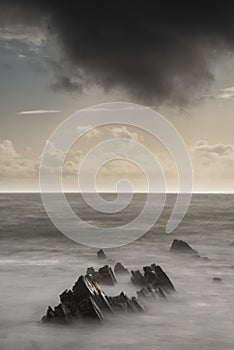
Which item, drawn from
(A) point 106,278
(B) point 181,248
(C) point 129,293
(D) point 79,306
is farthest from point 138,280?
(B) point 181,248

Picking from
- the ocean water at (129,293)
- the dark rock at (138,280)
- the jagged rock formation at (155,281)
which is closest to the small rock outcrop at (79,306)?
the ocean water at (129,293)

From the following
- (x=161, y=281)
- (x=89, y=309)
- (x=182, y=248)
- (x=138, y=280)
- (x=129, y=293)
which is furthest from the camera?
(x=182, y=248)

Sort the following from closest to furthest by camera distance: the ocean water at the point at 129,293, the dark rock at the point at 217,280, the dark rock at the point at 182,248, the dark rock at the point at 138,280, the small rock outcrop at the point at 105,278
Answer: the ocean water at the point at 129,293
the dark rock at the point at 138,280
the small rock outcrop at the point at 105,278
the dark rock at the point at 217,280
the dark rock at the point at 182,248

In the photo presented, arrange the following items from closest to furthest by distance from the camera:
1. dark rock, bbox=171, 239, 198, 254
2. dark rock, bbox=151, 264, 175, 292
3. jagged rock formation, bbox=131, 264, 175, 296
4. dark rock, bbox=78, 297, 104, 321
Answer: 1. dark rock, bbox=78, 297, 104, 321
2. jagged rock formation, bbox=131, 264, 175, 296
3. dark rock, bbox=151, 264, 175, 292
4. dark rock, bbox=171, 239, 198, 254

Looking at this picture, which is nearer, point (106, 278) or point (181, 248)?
point (106, 278)

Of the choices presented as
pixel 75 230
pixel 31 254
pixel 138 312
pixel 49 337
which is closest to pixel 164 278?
pixel 138 312

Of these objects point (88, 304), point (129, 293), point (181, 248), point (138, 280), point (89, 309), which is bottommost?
point (129, 293)

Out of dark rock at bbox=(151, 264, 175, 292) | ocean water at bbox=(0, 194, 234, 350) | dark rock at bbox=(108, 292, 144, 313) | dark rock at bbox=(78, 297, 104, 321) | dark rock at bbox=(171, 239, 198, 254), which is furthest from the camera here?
dark rock at bbox=(171, 239, 198, 254)

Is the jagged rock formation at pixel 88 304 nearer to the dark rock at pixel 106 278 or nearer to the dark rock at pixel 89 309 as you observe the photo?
the dark rock at pixel 89 309

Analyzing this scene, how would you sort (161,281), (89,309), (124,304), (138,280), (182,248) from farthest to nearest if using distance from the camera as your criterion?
(182,248) → (138,280) → (161,281) → (124,304) → (89,309)

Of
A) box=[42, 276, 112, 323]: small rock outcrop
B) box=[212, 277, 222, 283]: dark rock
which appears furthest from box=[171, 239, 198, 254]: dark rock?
box=[42, 276, 112, 323]: small rock outcrop

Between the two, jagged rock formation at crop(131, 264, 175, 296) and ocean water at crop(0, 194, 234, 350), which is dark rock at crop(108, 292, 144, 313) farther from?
jagged rock formation at crop(131, 264, 175, 296)

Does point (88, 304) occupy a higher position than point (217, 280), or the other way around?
point (88, 304)

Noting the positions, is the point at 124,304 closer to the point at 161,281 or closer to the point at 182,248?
the point at 161,281
